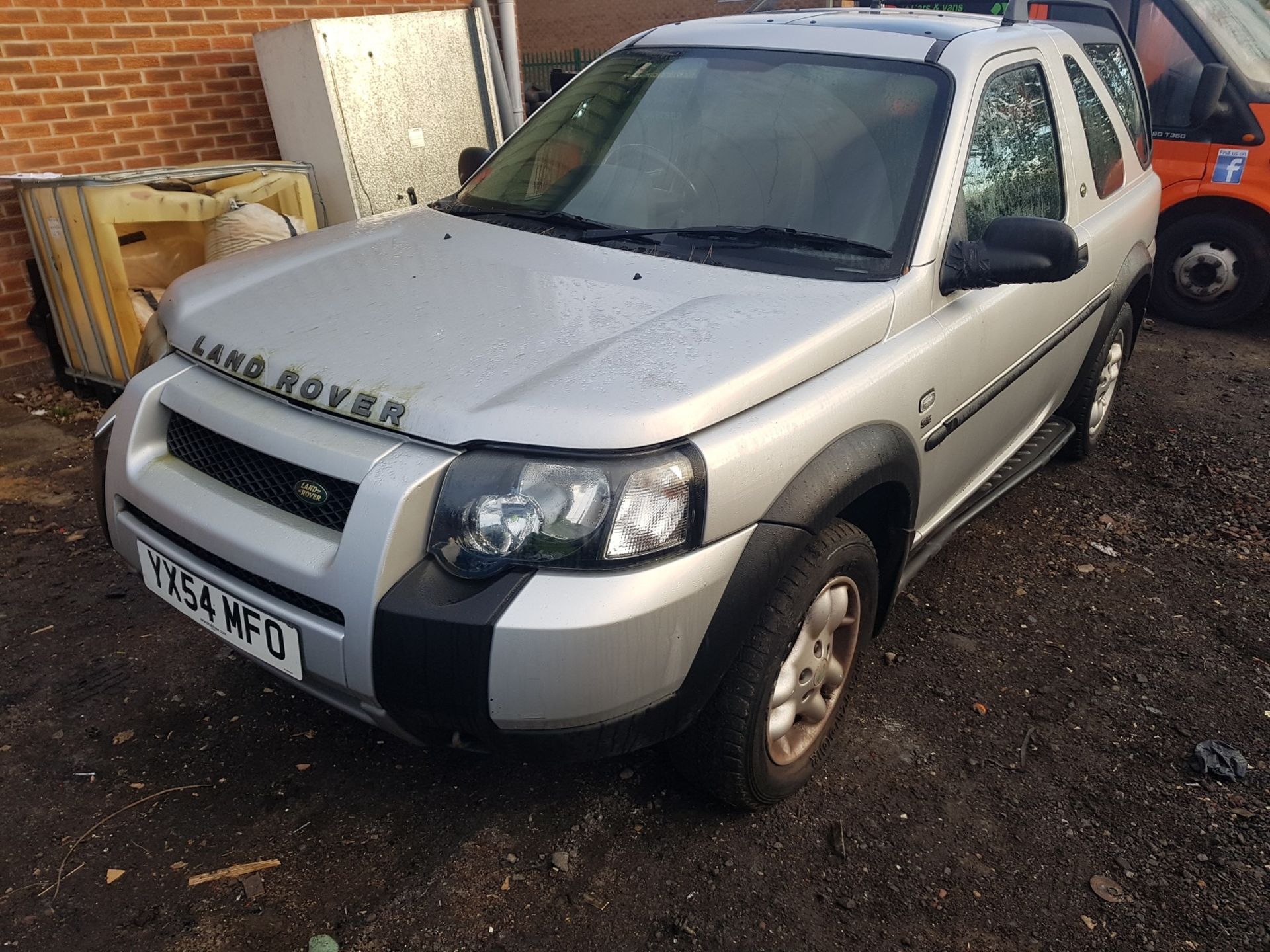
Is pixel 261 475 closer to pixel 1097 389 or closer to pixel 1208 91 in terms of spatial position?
pixel 1097 389

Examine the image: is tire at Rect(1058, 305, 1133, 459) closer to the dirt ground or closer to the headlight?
the dirt ground

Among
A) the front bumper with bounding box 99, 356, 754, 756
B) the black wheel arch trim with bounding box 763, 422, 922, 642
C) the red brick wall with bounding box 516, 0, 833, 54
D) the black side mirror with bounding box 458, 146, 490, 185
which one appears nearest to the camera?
the front bumper with bounding box 99, 356, 754, 756

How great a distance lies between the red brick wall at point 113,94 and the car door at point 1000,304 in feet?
15.5

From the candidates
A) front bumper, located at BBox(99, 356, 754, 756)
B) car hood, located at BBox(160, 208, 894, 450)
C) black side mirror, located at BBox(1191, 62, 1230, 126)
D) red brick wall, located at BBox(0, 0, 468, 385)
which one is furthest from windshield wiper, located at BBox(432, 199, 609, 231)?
black side mirror, located at BBox(1191, 62, 1230, 126)

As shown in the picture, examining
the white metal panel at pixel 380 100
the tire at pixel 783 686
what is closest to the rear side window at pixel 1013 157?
the tire at pixel 783 686

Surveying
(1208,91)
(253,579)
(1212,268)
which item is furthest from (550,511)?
(1212,268)

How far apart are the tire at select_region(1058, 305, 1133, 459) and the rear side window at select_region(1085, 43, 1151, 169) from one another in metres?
0.74

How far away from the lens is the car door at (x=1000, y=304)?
8.98 ft

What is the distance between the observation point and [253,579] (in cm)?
208

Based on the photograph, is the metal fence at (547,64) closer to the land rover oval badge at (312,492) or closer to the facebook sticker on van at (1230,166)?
the facebook sticker on van at (1230,166)

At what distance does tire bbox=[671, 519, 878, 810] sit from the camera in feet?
7.00

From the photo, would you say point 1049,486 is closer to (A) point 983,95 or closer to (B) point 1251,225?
(A) point 983,95

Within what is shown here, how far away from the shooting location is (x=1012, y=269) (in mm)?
2561

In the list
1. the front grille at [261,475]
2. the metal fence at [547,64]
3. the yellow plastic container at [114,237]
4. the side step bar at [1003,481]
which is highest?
the front grille at [261,475]
